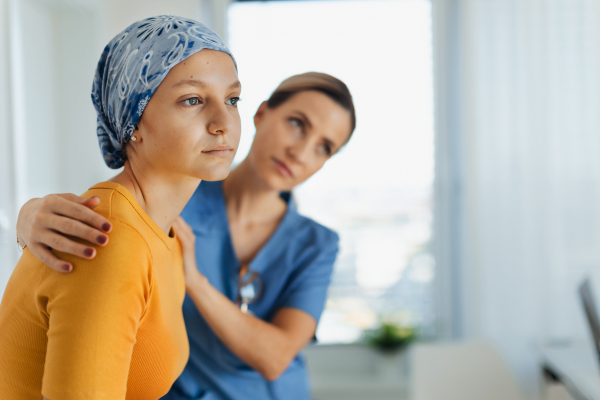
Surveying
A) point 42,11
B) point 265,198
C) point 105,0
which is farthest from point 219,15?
point 265,198

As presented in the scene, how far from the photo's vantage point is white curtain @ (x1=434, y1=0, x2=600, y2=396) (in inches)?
87.5

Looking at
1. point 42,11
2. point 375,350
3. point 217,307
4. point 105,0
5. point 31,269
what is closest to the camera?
point 31,269

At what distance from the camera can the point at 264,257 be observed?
967mm

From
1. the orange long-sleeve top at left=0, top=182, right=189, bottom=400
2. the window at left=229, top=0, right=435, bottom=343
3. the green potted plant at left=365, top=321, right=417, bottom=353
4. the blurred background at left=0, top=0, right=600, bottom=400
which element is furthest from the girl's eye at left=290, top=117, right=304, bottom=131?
the green potted plant at left=365, top=321, right=417, bottom=353

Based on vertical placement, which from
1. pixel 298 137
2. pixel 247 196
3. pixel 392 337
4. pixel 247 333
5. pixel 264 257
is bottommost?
pixel 392 337

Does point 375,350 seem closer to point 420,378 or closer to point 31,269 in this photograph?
point 420,378

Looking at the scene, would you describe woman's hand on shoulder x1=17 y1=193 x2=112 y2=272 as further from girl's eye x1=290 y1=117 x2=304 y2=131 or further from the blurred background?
the blurred background

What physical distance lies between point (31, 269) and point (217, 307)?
330mm

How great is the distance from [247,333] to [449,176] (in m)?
1.88

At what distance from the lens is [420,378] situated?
1860mm

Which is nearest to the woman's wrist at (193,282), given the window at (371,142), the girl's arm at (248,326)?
the girl's arm at (248,326)

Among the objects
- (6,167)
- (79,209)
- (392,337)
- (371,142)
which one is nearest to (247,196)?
(79,209)

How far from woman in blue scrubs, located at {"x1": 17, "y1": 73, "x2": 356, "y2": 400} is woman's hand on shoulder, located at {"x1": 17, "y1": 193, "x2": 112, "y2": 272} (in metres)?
0.23

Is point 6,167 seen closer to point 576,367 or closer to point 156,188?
point 156,188
